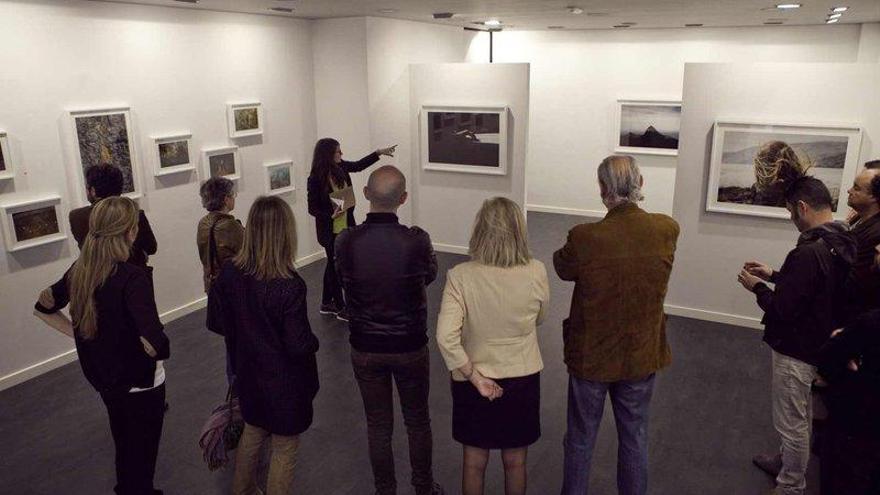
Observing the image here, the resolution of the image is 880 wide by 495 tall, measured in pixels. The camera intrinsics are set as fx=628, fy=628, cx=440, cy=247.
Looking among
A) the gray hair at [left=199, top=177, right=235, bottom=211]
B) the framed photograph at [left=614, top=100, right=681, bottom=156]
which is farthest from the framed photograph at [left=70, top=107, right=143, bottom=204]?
the framed photograph at [left=614, top=100, right=681, bottom=156]

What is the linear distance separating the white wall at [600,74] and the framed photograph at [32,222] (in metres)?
6.95

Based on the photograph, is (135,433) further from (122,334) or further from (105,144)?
(105,144)

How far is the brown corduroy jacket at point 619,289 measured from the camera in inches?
108

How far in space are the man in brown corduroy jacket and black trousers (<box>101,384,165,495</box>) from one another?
205 cm

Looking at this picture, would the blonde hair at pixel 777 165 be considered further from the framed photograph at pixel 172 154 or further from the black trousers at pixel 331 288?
the framed photograph at pixel 172 154

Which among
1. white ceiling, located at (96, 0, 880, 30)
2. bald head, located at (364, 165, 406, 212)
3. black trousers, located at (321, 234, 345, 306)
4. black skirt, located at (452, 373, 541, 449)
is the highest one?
white ceiling, located at (96, 0, 880, 30)

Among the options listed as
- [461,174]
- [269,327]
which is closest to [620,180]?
[269,327]

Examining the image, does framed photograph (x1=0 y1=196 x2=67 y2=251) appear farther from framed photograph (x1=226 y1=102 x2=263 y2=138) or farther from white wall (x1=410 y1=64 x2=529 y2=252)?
white wall (x1=410 y1=64 x2=529 y2=252)

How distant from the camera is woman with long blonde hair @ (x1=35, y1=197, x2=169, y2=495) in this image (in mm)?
2781

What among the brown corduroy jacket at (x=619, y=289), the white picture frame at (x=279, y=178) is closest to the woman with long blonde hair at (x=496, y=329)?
the brown corduroy jacket at (x=619, y=289)

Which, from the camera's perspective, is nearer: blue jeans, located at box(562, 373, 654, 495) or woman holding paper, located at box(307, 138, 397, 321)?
blue jeans, located at box(562, 373, 654, 495)

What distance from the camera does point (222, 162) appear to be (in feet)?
21.8

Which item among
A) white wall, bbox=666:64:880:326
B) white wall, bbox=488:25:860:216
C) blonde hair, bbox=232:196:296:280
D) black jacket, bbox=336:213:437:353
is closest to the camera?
blonde hair, bbox=232:196:296:280

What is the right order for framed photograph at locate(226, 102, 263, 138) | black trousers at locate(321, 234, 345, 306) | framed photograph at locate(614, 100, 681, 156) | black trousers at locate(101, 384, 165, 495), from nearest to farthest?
black trousers at locate(101, 384, 165, 495) < black trousers at locate(321, 234, 345, 306) < framed photograph at locate(226, 102, 263, 138) < framed photograph at locate(614, 100, 681, 156)
